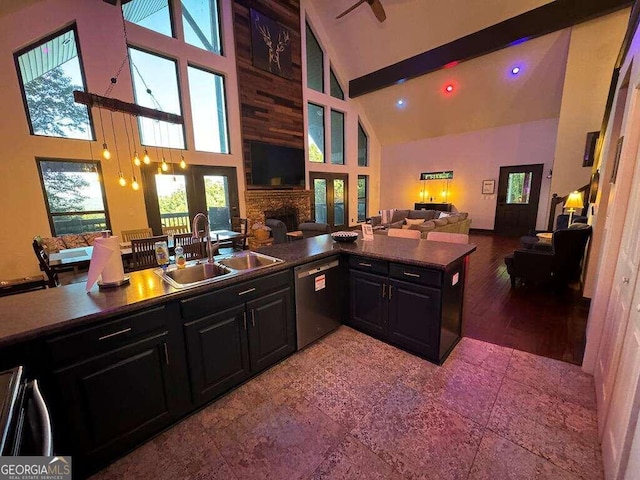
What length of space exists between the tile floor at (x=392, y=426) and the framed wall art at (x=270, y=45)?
7.15 meters

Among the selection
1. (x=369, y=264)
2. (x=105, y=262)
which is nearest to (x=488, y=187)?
(x=369, y=264)

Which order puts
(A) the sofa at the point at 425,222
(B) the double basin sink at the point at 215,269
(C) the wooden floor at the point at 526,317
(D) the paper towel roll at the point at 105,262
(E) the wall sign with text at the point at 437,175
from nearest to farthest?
(D) the paper towel roll at the point at 105,262
(B) the double basin sink at the point at 215,269
(C) the wooden floor at the point at 526,317
(A) the sofa at the point at 425,222
(E) the wall sign with text at the point at 437,175

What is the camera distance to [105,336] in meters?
1.36

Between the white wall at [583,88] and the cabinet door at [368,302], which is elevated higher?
the white wall at [583,88]

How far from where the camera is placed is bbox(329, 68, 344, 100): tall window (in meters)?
8.64

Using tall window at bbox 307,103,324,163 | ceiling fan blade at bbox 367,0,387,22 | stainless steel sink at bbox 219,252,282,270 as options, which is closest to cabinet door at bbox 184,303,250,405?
stainless steel sink at bbox 219,252,282,270

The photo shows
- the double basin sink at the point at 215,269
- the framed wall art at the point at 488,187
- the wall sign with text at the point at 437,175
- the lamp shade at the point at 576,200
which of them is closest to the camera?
the double basin sink at the point at 215,269

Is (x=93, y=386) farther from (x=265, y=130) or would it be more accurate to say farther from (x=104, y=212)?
(x=265, y=130)

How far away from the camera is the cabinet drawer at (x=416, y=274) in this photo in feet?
6.74

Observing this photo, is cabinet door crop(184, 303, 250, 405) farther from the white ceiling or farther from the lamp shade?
the white ceiling

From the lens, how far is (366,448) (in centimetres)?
154

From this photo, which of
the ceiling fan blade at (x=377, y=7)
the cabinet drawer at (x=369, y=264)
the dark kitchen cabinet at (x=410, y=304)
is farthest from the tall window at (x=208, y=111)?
the dark kitchen cabinet at (x=410, y=304)

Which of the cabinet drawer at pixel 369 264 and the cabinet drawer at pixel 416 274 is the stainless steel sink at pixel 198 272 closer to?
the cabinet drawer at pixel 369 264

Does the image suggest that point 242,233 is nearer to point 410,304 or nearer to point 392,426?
point 410,304
